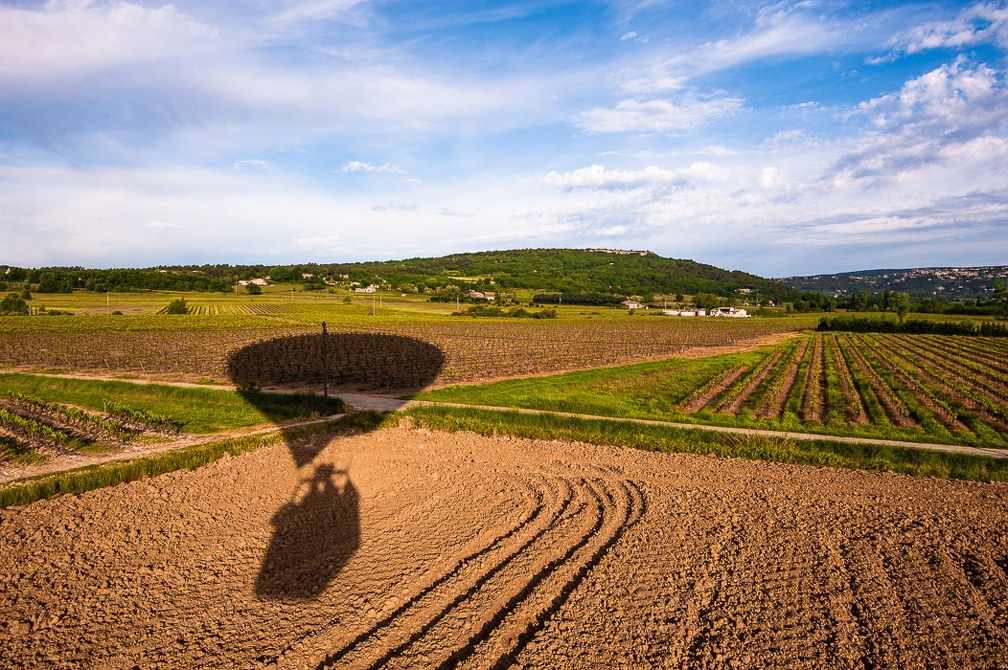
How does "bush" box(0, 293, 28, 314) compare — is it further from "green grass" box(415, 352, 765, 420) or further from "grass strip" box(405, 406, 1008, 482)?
"grass strip" box(405, 406, 1008, 482)

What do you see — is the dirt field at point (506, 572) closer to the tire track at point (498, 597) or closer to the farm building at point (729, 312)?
the tire track at point (498, 597)

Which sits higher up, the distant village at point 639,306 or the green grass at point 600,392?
the distant village at point 639,306

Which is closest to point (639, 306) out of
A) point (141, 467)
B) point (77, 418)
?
point (77, 418)

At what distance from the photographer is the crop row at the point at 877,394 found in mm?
18672

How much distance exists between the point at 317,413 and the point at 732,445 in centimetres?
1301

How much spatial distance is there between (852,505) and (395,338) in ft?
131

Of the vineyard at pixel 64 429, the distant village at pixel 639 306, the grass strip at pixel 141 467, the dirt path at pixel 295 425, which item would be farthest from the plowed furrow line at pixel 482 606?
the distant village at pixel 639 306

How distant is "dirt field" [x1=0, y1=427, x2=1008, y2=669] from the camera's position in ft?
19.1

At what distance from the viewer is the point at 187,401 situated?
2044 cm

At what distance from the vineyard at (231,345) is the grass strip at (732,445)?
32.4 ft

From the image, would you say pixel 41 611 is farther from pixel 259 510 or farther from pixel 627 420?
pixel 627 420

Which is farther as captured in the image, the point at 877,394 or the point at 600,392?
the point at 877,394

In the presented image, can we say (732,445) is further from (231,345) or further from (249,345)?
(231,345)

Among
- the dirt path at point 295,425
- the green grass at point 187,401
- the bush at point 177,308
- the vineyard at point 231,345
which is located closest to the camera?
the dirt path at point 295,425
